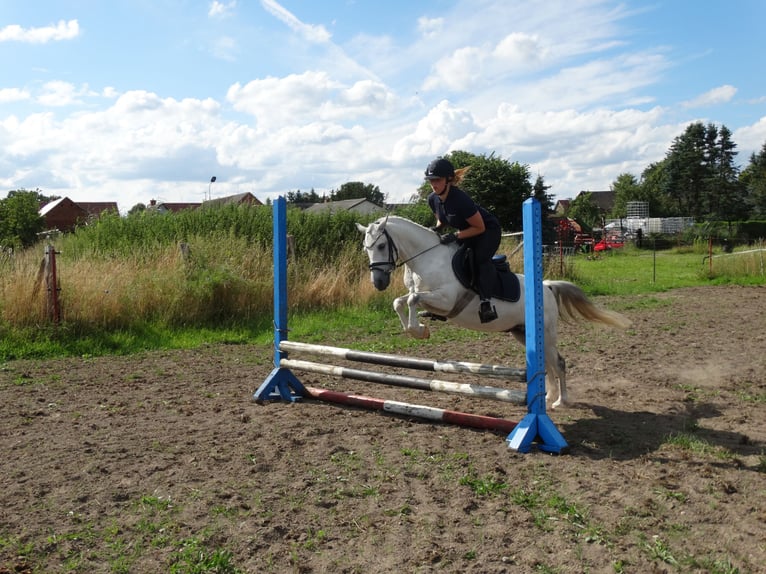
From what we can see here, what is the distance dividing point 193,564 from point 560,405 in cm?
404

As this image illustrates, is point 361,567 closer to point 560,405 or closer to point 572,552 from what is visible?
point 572,552

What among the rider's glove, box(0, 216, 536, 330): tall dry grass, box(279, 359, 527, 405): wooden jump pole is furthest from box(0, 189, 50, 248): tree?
the rider's glove

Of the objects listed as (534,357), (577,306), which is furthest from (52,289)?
(534,357)

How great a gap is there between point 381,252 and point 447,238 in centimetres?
60

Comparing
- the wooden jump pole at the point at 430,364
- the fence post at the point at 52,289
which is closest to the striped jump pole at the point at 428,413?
the wooden jump pole at the point at 430,364

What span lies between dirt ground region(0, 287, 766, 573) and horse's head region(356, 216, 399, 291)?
4.18 ft

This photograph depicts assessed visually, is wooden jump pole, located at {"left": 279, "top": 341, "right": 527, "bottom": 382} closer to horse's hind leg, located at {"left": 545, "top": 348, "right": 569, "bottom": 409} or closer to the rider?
the rider

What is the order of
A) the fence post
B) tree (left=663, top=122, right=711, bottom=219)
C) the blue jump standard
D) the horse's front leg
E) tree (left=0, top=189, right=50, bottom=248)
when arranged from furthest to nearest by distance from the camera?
tree (left=663, top=122, right=711, bottom=219) < tree (left=0, top=189, right=50, bottom=248) < the fence post < the horse's front leg < the blue jump standard

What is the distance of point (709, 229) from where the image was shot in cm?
3703

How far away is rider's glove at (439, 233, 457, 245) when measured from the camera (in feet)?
17.7

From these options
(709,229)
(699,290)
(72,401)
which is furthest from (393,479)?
(709,229)

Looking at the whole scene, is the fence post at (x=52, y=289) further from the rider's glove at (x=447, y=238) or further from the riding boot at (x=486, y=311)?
the riding boot at (x=486, y=311)

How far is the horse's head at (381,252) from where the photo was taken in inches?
204

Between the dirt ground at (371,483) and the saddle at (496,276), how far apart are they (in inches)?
47.1
